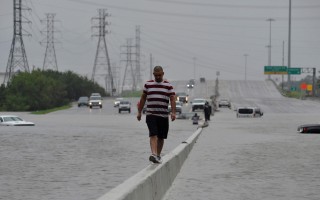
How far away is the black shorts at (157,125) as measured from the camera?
13.7 meters

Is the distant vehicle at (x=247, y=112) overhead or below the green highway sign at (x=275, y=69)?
below

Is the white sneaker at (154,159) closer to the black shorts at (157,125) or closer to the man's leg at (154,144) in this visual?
the man's leg at (154,144)

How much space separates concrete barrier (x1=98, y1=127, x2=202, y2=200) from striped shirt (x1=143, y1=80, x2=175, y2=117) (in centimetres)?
90

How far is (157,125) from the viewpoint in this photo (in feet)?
45.4

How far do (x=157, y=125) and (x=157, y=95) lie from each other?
22.3 inches

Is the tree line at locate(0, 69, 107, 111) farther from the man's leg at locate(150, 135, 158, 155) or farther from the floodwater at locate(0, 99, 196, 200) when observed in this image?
the man's leg at locate(150, 135, 158, 155)

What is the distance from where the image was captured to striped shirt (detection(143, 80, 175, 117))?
13.6m

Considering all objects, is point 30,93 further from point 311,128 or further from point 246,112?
point 311,128

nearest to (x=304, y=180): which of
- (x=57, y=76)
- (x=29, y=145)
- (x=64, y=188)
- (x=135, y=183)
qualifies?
(x=64, y=188)

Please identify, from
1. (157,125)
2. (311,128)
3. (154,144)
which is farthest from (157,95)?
(311,128)

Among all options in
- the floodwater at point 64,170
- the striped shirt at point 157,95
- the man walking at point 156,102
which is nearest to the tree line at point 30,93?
the floodwater at point 64,170

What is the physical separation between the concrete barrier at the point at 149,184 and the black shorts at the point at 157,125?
1.71 ft

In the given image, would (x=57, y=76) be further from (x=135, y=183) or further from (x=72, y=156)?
(x=135, y=183)

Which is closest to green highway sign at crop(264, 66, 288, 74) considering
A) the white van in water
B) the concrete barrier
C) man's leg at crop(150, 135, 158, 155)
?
the white van in water
